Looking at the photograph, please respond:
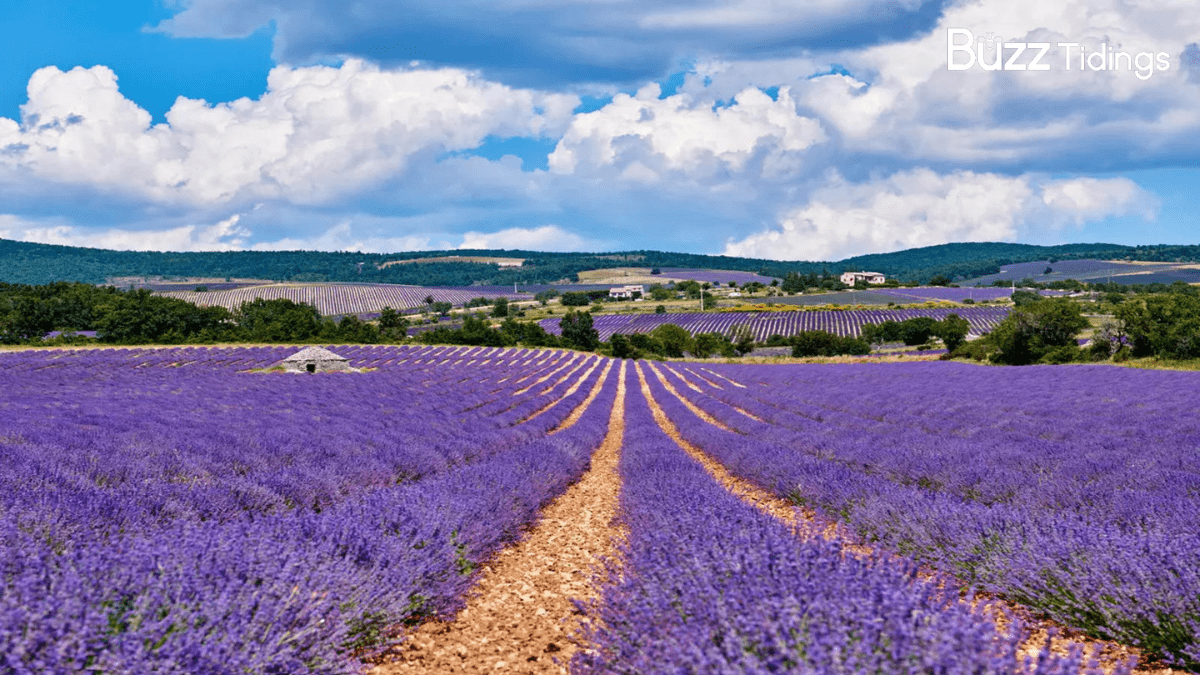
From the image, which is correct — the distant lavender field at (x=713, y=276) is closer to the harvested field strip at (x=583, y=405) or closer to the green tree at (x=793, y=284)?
the green tree at (x=793, y=284)

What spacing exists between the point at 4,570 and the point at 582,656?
246 centimetres

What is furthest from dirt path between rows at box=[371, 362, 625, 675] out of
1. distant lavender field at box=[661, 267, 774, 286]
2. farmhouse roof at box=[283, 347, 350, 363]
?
distant lavender field at box=[661, 267, 774, 286]

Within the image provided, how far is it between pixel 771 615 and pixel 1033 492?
15.2ft

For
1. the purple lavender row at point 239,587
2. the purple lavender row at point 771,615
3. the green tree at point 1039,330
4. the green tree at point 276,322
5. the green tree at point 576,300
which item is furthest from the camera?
the green tree at point 576,300

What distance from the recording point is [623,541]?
518 cm

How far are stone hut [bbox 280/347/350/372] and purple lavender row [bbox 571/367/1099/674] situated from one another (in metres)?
34.2

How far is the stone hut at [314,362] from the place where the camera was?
35.4m

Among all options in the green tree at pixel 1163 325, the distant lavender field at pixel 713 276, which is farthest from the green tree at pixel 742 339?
the distant lavender field at pixel 713 276

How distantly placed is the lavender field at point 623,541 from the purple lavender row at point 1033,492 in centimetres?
3

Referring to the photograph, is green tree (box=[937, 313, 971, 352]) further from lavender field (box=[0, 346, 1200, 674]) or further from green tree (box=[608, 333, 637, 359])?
lavender field (box=[0, 346, 1200, 674])

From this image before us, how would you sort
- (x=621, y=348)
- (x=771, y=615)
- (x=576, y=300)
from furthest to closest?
(x=576, y=300), (x=621, y=348), (x=771, y=615)

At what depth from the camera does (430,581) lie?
163 inches

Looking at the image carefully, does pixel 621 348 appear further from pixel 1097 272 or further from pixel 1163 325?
pixel 1097 272

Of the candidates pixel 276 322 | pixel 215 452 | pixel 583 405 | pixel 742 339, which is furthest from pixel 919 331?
pixel 215 452
